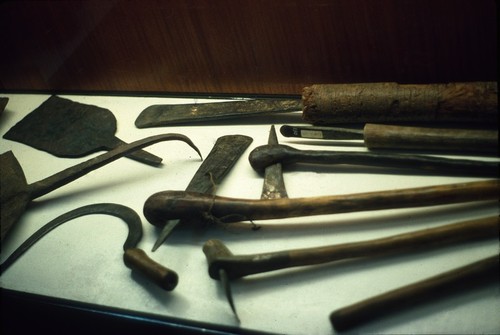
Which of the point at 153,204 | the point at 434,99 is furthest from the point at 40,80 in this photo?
the point at 434,99

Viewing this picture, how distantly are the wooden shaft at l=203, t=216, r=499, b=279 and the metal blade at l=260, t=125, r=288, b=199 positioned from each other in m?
0.33

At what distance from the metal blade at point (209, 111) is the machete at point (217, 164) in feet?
0.56

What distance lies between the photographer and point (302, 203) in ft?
5.54

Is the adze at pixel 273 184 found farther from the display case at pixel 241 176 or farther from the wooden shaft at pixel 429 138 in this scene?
the wooden shaft at pixel 429 138

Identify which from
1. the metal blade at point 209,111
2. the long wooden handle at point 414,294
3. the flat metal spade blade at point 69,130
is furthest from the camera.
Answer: the flat metal spade blade at point 69,130

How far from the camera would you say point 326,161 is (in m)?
1.94

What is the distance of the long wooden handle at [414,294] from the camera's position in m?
1.43

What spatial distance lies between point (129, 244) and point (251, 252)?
468mm

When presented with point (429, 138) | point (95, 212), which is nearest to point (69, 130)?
point (95, 212)

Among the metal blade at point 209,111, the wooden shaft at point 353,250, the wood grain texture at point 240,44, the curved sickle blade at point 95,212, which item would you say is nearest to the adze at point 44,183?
the curved sickle blade at point 95,212

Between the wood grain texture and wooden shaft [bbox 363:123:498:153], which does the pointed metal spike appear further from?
the wood grain texture

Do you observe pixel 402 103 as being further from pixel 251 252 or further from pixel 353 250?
pixel 251 252

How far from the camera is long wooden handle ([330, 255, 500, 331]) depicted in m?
1.43

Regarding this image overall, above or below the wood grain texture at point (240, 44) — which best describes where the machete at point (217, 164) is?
below
